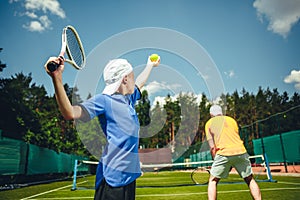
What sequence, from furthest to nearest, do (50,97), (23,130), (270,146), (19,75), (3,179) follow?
(50,97)
(19,75)
(23,130)
(270,146)
(3,179)

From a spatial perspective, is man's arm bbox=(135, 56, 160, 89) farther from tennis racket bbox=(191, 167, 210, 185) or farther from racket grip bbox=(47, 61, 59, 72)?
tennis racket bbox=(191, 167, 210, 185)

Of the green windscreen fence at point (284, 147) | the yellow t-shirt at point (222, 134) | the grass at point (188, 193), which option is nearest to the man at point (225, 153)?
the yellow t-shirt at point (222, 134)

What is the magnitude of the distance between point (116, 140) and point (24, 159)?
14.1 meters

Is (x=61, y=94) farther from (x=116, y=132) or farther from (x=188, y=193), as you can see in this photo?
(x=188, y=193)

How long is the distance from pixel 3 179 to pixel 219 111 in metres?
11.6

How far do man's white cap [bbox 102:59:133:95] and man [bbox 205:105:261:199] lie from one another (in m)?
3.32

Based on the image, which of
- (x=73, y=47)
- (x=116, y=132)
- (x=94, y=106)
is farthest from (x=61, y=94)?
(x=73, y=47)

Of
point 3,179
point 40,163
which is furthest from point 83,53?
point 40,163

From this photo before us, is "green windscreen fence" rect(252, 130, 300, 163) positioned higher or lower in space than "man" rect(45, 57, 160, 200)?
higher

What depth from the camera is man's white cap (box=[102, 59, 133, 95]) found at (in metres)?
2.43

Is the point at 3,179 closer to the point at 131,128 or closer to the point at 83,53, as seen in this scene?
the point at 83,53

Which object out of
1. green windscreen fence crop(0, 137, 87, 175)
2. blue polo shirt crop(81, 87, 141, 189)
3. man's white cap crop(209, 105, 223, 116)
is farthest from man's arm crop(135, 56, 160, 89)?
green windscreen fence crop(0, 137, 87, 175)

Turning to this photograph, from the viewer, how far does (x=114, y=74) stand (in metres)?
2.42

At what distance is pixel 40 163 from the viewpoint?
57.9 ft
